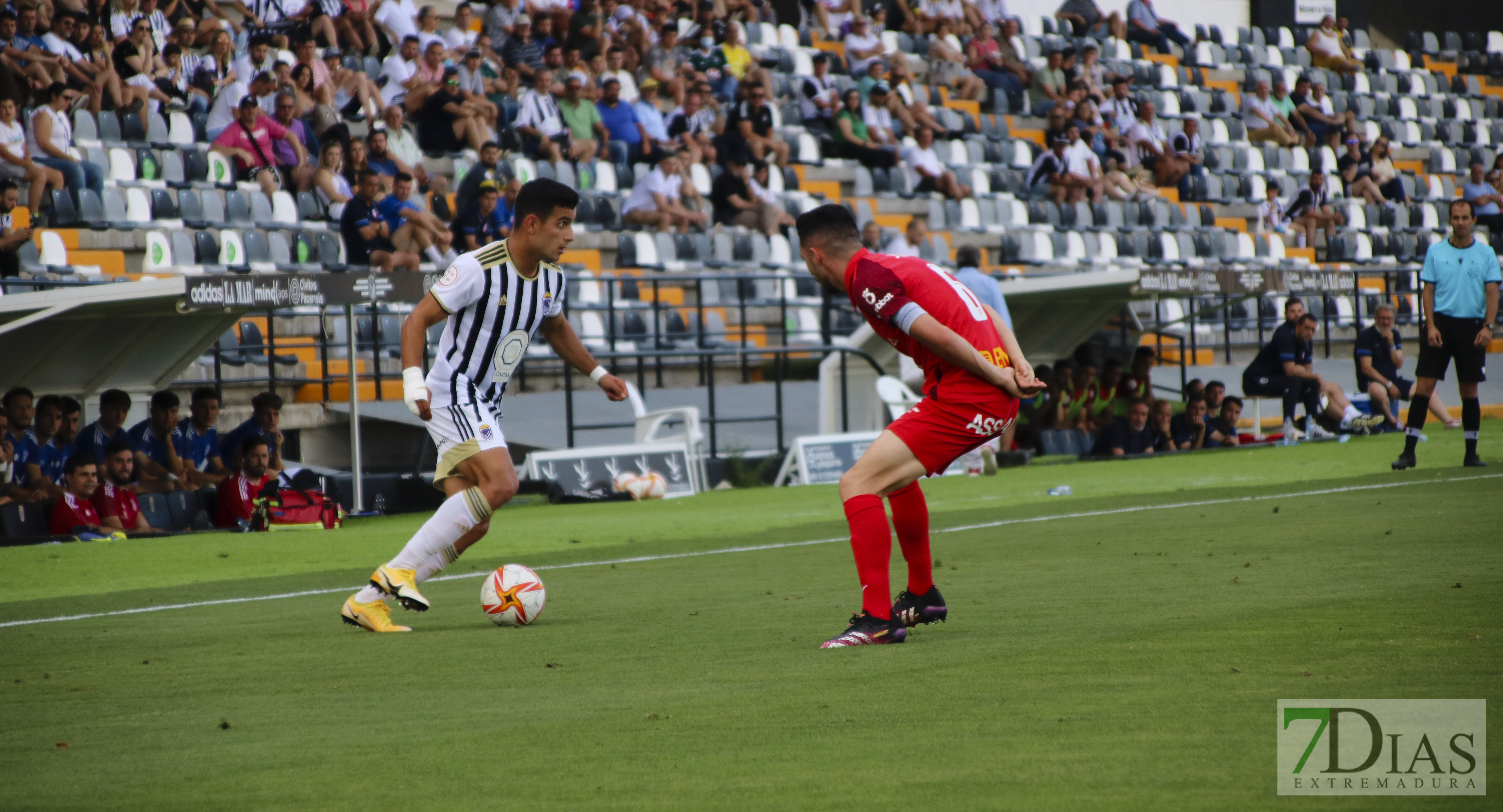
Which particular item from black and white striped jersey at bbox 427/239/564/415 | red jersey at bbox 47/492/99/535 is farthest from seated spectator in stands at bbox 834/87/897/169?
black and white striped jersey at bbox 427/239/564/415

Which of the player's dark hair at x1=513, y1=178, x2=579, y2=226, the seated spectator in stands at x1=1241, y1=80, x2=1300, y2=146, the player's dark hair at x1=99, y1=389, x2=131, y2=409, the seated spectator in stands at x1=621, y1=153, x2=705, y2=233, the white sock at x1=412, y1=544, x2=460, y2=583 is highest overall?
the seated spectator in stands at x1=1241, y1=80, x2=1300, y2=146

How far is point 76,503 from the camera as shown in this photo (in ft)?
41.7

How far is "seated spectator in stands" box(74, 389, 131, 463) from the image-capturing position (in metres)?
13.2

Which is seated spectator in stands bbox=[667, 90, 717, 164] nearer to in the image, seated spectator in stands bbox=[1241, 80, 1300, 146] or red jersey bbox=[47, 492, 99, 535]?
red jersey bbox=[47, 492, 99, 535]

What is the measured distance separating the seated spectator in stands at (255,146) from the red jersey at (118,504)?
19.9 feet

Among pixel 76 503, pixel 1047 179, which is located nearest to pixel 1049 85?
pixel 1047 179

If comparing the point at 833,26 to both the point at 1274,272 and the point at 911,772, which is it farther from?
the point at 911,772

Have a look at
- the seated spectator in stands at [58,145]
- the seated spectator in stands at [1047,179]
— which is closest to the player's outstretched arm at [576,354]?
the seated spectator in stands at [58,145]

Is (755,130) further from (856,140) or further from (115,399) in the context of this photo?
(115,399)

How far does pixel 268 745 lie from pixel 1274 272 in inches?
648

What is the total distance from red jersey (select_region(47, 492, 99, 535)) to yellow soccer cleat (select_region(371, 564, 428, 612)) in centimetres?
649

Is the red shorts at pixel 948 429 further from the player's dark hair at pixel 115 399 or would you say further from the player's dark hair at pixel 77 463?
the player's dark hair at pixel 115 399

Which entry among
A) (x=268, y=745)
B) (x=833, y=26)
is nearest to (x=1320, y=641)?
(x=268, y=745)

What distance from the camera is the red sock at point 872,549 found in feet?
20.4
